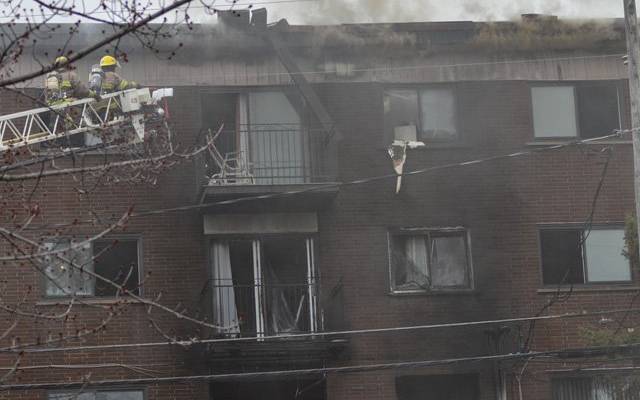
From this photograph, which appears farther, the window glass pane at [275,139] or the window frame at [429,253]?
the window frame at [429,253]

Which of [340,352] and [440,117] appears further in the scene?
[440,117]

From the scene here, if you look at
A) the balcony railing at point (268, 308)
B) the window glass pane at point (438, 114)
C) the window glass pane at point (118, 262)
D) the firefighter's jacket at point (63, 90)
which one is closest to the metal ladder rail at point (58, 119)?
the firefighter's jacket at point (63, 90)

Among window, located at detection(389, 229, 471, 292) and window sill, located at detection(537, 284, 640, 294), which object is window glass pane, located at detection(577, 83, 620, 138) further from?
window, located at detection(389, 229, 471, 292)

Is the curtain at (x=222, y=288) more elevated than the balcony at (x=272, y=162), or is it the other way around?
the balcony at (x=272, y=162)

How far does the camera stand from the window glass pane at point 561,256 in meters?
21.9


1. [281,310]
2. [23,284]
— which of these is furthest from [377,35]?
[23,284]

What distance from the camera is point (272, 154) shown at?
844 inches

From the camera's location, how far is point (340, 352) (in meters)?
20.7

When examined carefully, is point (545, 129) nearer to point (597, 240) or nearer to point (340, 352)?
point (597, 240)

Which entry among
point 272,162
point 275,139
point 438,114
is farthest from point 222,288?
point 438,114

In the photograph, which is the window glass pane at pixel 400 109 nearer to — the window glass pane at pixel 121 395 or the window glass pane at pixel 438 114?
the window glass pane at pixel 438 114

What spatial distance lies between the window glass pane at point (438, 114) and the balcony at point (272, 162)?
1.80m

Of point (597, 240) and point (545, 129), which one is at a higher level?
point (545, 129)

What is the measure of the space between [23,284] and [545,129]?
8.89 metres
